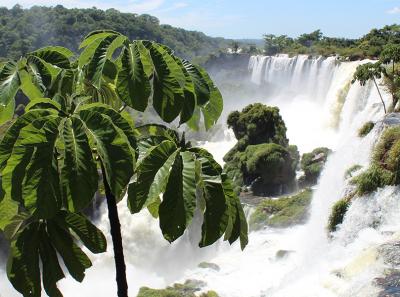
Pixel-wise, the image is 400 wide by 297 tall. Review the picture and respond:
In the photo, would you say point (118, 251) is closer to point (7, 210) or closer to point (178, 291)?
point (7, 210)

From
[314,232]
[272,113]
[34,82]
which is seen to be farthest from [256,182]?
[34,82]

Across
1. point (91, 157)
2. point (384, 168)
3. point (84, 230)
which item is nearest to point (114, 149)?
point (91, 157)

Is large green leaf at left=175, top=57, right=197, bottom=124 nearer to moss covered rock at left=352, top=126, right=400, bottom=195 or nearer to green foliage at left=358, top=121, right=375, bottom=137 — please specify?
moss covered rock at left=352, top=126, right=400, bottom=195

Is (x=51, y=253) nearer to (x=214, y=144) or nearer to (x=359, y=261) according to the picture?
(x=359, y=261)

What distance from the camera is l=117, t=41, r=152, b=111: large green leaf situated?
3189 mm

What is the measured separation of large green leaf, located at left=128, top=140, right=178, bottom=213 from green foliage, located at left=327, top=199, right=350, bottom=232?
11548 mm

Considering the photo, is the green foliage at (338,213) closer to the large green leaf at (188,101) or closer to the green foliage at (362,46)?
the large green leaf at (188,101)

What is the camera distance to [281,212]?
2069cm

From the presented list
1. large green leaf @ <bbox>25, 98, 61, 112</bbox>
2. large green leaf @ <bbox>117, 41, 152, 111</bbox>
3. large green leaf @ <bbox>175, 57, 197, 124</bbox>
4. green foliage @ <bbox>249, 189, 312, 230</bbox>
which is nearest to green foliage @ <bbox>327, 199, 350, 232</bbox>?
green foliage @ <bbox>249, 189, 312, 230</bbox>

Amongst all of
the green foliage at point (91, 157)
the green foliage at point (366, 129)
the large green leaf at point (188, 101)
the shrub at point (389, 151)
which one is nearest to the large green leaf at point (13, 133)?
the green foliage at point (91, 157)

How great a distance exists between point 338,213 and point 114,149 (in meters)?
12.0

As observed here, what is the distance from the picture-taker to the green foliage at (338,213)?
13734mm

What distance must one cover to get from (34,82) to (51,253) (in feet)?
4.32

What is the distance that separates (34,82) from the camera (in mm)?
3779
